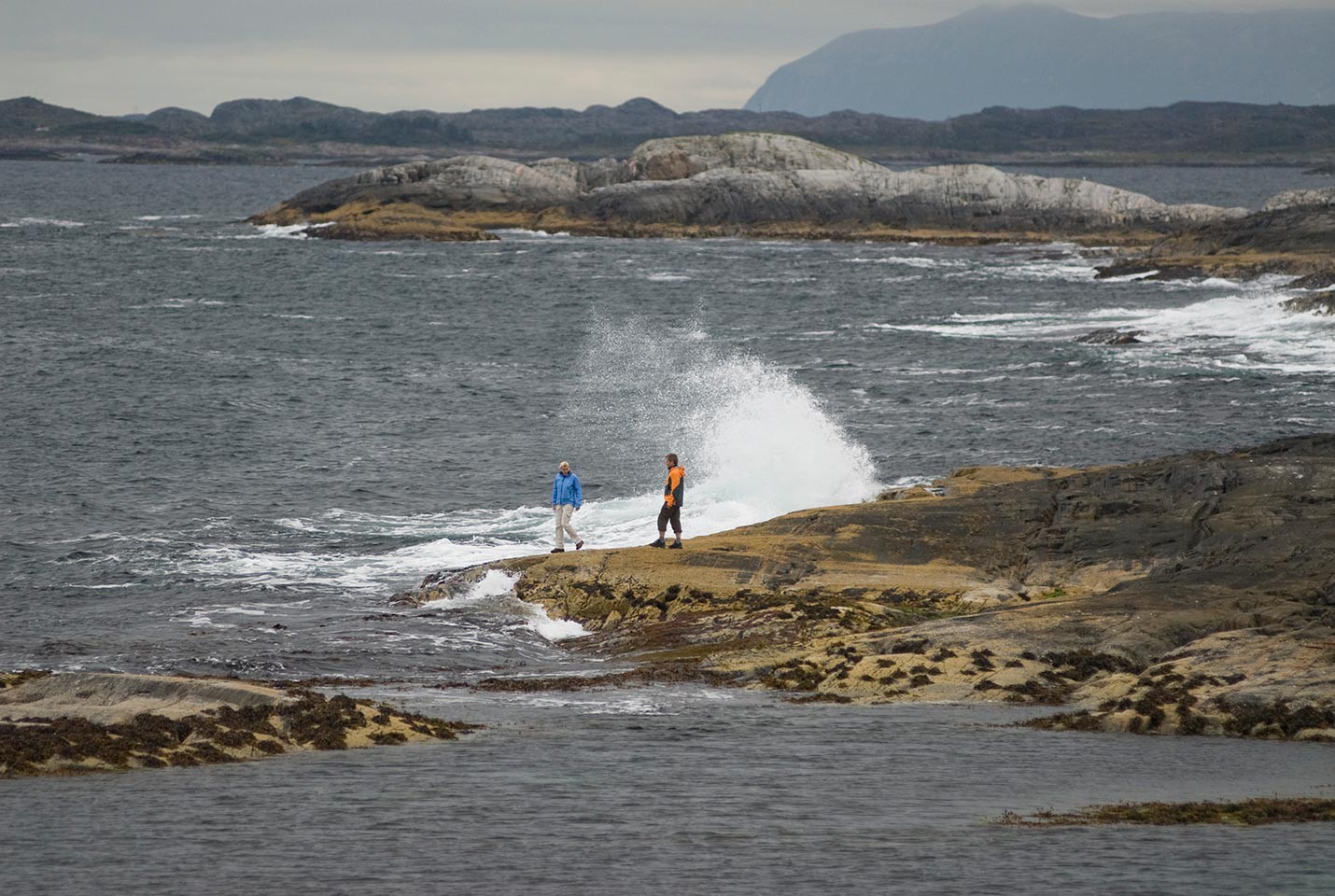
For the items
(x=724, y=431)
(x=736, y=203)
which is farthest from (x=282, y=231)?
(x=724, y=431)

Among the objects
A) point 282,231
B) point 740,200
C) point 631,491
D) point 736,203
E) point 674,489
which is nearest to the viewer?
point 674,489

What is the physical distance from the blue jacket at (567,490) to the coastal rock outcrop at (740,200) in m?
84.0

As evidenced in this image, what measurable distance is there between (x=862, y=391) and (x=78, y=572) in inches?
1078

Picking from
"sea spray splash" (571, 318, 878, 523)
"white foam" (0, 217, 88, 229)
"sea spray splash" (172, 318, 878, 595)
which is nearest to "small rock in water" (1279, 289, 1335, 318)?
"sea spray splash" (571, 318, 878, 523)

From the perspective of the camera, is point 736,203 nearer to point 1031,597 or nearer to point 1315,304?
point 1315,304

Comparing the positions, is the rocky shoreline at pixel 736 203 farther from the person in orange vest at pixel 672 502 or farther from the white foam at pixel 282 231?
the person in orange vest at pixel 672 502

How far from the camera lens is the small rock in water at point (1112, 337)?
57.3 meters

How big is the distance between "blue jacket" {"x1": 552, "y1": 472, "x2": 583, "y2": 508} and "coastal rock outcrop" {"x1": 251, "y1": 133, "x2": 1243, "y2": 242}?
275 feet

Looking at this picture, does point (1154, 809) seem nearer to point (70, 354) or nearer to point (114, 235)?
point (70, 354)

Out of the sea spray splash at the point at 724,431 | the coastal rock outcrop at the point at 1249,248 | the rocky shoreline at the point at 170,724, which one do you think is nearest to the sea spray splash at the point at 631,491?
the sea spray splash at the point at 724,431

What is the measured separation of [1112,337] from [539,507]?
103ft

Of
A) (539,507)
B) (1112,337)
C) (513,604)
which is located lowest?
(539,507)

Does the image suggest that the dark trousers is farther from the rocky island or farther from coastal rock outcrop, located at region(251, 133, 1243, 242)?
coastal rock outcrop, located at region(251, 133, 1243, 242)

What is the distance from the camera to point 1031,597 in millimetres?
22578
